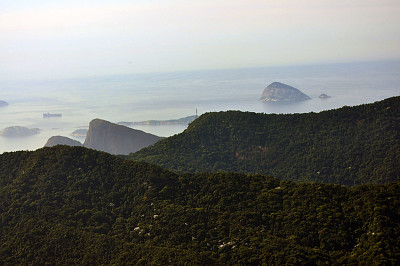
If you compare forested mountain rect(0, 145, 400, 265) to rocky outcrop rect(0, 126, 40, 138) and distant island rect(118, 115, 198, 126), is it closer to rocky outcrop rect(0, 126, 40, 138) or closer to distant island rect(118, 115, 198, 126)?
rocky outcrop rect(0, 126, 40, 138)

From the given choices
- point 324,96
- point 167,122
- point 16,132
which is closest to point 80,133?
point 16,132

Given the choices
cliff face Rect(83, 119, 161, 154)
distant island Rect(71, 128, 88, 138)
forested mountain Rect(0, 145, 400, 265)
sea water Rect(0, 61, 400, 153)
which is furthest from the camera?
sea water Rect(0, 61, 400, 153)

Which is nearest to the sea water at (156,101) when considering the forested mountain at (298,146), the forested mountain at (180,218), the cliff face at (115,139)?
the cliff face at (115,139)

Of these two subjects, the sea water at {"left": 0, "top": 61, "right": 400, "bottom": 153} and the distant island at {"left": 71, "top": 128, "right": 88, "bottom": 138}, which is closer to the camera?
the distant island at {"left": 71, "top": 128, "right": 88, "bottom": 138}

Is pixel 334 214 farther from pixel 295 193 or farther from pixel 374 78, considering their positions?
pixel 374 78

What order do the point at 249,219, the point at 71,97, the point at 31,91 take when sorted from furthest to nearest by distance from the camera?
the point at 31,91, the point at 71,97, the point at 249,219

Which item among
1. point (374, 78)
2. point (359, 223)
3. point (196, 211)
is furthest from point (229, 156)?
point (374, 78)

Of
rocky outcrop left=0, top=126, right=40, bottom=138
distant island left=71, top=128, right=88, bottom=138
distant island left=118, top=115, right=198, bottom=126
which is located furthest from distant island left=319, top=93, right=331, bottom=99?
rocky outcrop left=0, top=126, right=40, bottom=138
